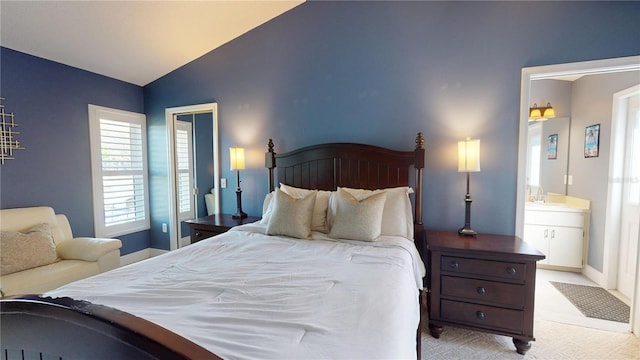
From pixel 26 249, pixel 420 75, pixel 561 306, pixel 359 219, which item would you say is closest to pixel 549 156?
pixel 561 306

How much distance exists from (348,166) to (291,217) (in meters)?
0.86

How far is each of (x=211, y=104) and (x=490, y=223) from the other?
344 centimetres

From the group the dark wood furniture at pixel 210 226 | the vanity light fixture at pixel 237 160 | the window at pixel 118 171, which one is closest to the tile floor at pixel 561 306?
the dark wood furniture at pixel 210 226

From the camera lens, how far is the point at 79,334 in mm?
876

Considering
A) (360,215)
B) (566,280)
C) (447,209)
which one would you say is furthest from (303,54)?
(566,280)

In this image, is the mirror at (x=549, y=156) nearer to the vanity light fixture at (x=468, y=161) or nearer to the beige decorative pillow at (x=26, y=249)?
the vanity light fixture at (x=468, y=161)

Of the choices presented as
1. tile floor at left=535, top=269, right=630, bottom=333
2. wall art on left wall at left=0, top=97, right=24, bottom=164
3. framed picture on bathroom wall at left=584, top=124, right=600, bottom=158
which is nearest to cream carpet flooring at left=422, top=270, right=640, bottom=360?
tile floor at left=535, top=269, right=630, bottom=333

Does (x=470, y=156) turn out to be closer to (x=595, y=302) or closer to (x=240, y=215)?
(x=595, y=302)

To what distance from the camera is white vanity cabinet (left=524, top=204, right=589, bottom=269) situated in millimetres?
3352

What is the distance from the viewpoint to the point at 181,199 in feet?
13.8

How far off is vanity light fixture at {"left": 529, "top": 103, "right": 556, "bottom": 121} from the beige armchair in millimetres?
5186

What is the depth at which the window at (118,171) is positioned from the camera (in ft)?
11.6

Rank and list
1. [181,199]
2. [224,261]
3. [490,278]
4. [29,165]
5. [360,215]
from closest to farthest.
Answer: [224,261] < [490,278] < [360,215] < [29,165] < [181,199]

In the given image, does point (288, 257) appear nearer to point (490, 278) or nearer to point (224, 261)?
point (224, 261)
